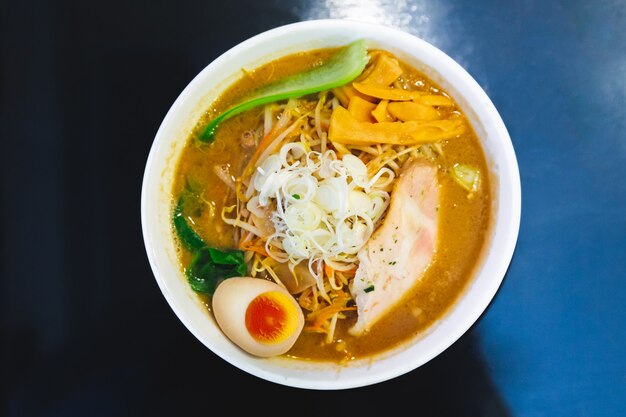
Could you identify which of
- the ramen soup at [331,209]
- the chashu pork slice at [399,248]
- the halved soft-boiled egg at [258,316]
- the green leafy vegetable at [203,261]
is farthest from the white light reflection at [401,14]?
the halved soft-boiled egg at [258,316]

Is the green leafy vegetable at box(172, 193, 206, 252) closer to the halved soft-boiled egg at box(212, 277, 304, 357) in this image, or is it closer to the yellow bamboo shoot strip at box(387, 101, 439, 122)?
the halved soft-boiled egg at box(212, 277, 304, 357)

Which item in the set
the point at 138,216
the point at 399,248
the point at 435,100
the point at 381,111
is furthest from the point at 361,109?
the point at 138,216

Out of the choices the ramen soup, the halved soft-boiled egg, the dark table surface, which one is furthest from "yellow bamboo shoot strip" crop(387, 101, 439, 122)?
the halved soft-boiled egg

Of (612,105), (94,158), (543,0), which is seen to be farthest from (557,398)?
(94,158)

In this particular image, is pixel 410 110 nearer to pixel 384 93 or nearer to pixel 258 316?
pixel 384 93

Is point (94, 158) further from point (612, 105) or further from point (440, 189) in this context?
point (612, 105)

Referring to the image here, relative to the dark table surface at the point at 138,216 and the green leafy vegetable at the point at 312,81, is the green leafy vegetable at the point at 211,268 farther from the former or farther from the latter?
the green leafy vegetable at the point at 312,81

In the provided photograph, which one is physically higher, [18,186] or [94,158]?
[94,158]

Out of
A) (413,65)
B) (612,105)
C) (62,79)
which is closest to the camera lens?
(413,65)
